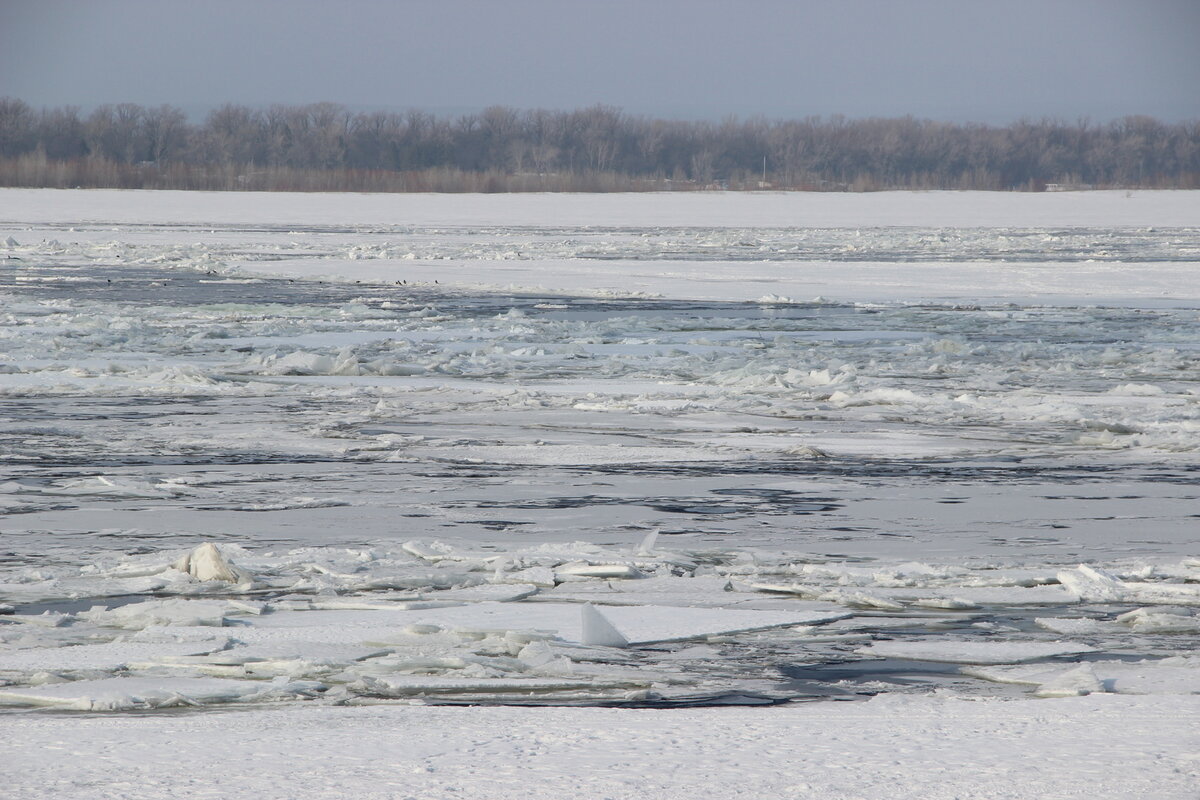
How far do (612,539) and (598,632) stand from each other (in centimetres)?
157

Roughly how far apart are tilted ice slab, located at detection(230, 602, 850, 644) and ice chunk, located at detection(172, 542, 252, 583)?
0.50m

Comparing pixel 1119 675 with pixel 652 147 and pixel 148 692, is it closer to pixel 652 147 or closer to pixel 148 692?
pixel 148 692

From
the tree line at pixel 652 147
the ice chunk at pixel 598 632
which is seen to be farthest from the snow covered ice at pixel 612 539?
the tree line at pixel 652 147

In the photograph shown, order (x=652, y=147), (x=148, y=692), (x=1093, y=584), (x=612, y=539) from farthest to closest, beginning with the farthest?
(x=652, y=147) < (x=612, y=539) < (x=1093, y=584) < (x=148, y=692)

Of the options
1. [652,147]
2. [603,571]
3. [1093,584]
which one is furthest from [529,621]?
[652,147]

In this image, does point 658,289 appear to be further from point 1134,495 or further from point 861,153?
point 861,153

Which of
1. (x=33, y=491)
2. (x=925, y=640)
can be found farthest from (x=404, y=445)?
(x=925, y=640)

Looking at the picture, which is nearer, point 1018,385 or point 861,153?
point 1018,385

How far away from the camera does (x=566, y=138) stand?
106 m

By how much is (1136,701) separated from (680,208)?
5212 centimetres

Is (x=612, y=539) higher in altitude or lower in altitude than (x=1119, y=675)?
lower

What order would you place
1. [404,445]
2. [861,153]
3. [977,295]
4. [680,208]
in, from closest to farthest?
1. [404,445]
2. [977,295]
3. [680,208]
4. [861,153]

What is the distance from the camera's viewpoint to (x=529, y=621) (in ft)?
14.6

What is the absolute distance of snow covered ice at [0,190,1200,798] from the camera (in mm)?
3391
